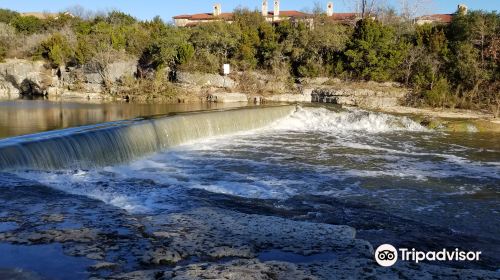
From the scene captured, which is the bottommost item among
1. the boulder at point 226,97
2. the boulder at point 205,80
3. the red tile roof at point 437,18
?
the boulder at point 226,97

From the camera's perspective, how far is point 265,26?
102ft

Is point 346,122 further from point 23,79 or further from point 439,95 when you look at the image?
point 23,79

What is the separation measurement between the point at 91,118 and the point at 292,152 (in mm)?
7741

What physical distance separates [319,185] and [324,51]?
2234 centimetres

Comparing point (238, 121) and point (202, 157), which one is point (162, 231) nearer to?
point (202, 157)

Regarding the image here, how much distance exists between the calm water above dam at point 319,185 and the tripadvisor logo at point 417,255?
Answer: 144 millimetres

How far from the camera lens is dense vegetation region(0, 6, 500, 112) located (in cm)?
2384

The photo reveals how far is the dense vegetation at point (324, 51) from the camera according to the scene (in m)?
23.8

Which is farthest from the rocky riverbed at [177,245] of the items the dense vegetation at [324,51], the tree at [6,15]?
the tree at [6,15]

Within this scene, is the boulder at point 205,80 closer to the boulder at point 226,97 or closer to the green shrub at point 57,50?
the boulder at point 226,97

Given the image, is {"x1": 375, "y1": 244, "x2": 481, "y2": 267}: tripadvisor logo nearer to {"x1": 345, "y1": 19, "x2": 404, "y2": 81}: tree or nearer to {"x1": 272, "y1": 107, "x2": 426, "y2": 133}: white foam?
{"x1": 272, "y1": 107, "x2": 426, "y2": 133}: white foam

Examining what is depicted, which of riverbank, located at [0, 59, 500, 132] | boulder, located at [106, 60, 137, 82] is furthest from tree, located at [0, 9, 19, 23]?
boulder, located at [106, 60, 137, 82]

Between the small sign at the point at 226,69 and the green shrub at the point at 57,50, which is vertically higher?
the green shrub at the point at 57,50

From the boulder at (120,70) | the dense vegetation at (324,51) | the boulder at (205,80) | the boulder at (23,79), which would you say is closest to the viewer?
the dense vegetation at (324,51)
